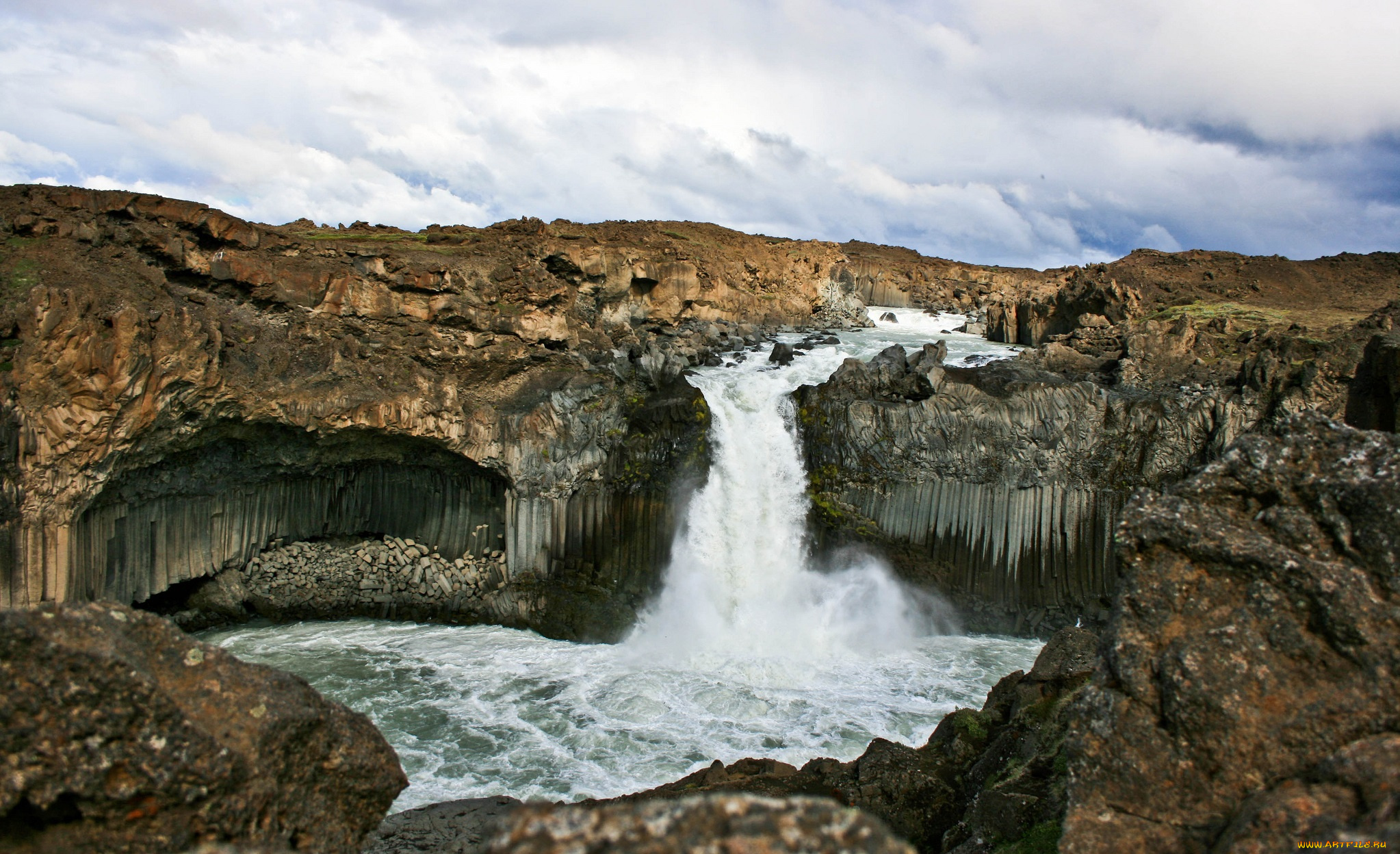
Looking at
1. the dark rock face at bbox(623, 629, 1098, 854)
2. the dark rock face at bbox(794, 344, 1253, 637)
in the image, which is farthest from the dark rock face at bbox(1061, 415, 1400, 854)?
the dark rock face at bbox(794, 344, 1253, 637)

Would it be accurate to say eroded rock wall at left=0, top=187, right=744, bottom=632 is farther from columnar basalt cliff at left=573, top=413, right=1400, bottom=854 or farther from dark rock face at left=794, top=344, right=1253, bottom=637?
columnar basalt cliff at left=573, top=413, right=1400, bottom=854

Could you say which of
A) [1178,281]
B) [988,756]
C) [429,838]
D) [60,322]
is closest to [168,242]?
[60,322]

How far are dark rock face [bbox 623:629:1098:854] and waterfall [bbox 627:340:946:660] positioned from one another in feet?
24.1

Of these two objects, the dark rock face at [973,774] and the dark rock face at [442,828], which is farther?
the dark rock face at [442,828]

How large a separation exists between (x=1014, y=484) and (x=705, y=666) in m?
10.3

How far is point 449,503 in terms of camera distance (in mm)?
23516

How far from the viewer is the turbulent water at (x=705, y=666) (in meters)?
14.9

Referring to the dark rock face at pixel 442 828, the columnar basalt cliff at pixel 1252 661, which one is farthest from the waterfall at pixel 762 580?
the columnar basalt cliff at pixel 1252 661

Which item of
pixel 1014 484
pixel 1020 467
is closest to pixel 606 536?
pixel 1014 484

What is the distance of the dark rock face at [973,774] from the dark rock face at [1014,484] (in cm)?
873

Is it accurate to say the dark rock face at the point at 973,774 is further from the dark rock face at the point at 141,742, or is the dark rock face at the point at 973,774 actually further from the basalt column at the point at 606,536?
the basalt column at the point at 606,536

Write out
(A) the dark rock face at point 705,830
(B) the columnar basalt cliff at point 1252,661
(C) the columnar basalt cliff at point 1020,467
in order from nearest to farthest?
(A) the dark rock face at point 705,830
(B) the columnar basalt cliff at point 1252,661
(C) the columnar basalt cliff at point 1020,467

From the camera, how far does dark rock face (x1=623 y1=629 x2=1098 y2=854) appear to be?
8602 mm

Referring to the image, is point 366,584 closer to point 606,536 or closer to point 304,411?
point 304,411
